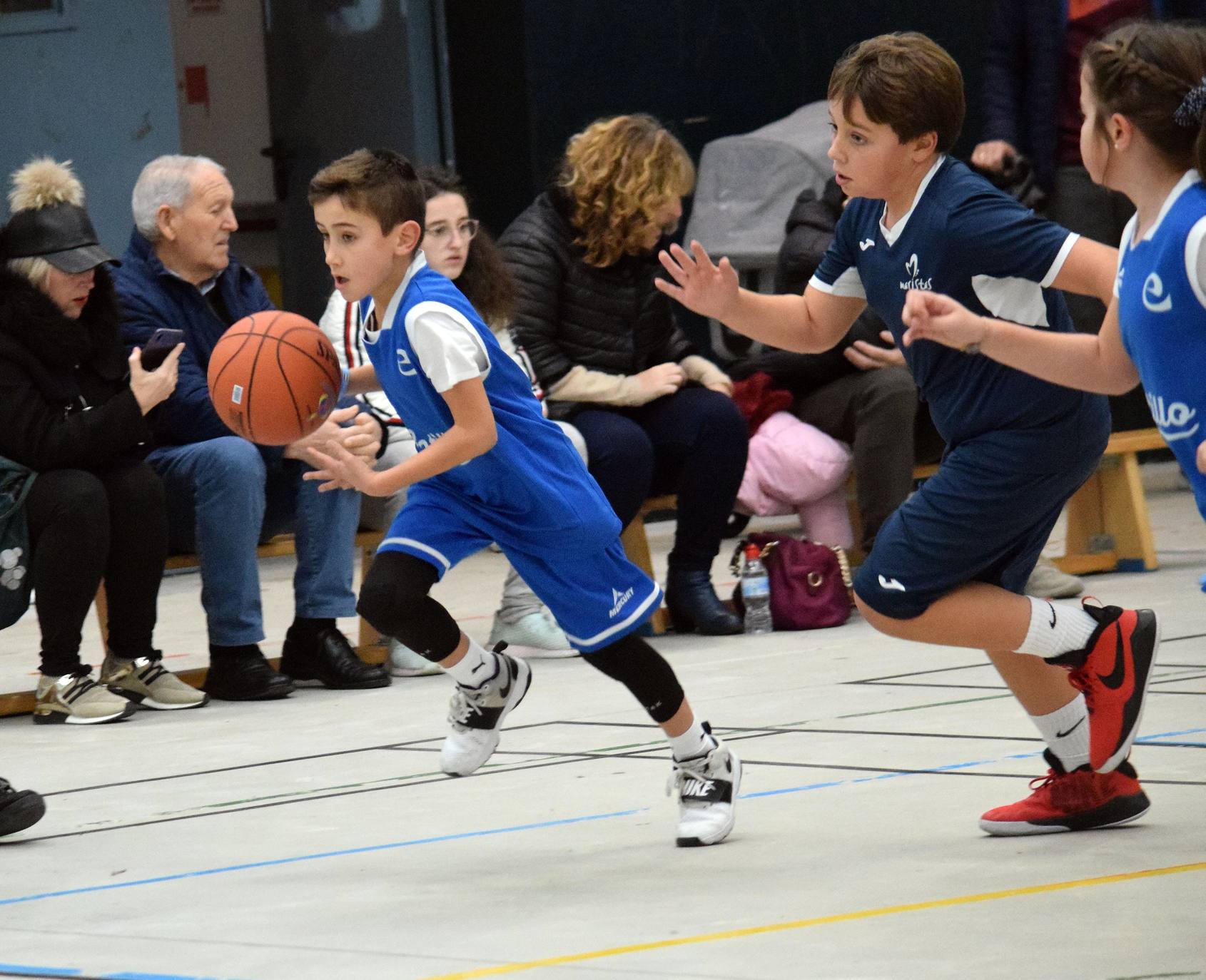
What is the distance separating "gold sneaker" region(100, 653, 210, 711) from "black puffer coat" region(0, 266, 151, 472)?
577mm

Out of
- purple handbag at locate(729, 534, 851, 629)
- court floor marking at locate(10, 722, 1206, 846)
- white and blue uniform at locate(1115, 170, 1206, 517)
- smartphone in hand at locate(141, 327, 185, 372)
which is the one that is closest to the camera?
white and blue uniform at locate(1115, 170, 1206, 517)

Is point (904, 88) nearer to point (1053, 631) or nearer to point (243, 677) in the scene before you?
point (1053, 631)

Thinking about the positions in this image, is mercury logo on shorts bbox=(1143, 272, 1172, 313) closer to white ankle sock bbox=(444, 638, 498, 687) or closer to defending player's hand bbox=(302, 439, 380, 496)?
defending player's hand bbox=(302, 439, 380, 496)

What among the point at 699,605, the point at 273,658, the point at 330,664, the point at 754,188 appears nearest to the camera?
the point at 330,664

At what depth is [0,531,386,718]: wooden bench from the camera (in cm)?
576

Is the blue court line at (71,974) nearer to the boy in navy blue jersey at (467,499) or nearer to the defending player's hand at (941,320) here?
the boy in navy blue jersey at (467,499)

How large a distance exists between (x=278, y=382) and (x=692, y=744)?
138cm

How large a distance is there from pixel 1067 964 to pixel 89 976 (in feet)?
4.53

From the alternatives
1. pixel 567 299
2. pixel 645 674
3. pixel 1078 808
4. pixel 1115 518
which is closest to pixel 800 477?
pixel 567 299

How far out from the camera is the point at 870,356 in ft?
23.0

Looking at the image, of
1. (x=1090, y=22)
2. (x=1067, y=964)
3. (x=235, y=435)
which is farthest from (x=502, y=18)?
(x=1067, y=964)

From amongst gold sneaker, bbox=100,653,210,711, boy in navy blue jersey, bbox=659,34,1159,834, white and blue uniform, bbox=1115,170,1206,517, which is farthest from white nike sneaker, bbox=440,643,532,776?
gold sneaker, bbox=100,653,210,711

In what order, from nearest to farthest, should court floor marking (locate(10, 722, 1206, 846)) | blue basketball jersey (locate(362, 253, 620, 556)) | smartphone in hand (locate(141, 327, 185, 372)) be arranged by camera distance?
blue basketball jersey (locate(362, 253, 620, 556)), court floor marking (locate(10, 722, 1206, 846)), smartphone in hand (locate(141, 327, 185, 372))

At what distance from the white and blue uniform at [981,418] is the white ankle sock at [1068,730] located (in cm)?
26
